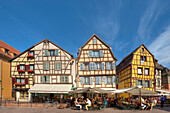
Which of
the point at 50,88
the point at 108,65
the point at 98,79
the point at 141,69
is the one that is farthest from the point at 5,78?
the point at 141,69

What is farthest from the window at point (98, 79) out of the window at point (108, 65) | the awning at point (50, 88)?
the awning at point (50, 88)

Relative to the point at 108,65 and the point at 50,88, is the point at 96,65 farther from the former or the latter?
the point at 50,88

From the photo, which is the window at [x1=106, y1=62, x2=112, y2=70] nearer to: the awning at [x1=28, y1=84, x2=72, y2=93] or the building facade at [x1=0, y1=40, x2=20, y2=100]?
the awning at [x1=28, y1=84, x2=72, y2=93]

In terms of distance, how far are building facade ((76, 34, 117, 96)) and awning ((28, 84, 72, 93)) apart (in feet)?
7.83

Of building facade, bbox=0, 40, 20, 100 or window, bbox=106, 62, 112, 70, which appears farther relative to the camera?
building facade, bbox=0, 40, 20, 100

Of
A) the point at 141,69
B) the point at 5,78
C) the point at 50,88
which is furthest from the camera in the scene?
the point at 5,78

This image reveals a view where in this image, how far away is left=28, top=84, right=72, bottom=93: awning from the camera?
2156 cm

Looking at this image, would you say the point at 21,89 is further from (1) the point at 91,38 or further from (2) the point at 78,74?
(1) the point at 91,38

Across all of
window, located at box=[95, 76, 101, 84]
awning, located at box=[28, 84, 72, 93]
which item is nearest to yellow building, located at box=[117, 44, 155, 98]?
window, located at box=[95, 76, 101, 84]

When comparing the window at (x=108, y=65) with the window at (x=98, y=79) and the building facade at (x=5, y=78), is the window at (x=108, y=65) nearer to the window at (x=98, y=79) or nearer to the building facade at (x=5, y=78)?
the window at (x=98, y=79)

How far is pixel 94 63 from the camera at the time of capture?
959 inches

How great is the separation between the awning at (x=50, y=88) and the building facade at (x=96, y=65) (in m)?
2.39

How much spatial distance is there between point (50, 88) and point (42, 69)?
369cm

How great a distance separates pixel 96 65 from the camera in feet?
80.1
